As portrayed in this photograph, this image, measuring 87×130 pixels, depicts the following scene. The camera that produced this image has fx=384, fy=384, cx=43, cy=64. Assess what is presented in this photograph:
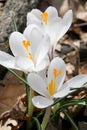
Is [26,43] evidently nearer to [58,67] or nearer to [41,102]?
[58,67]

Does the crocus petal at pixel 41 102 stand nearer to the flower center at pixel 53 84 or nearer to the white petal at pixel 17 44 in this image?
the flower center at pixel 53 84

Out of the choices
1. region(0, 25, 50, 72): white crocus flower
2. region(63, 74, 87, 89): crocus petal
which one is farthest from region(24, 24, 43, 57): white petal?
region(63, 74, 87, 89): crocus petal

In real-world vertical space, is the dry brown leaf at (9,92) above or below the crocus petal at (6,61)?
below

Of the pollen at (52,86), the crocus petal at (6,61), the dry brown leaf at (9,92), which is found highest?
the crocus petal at (6,61)

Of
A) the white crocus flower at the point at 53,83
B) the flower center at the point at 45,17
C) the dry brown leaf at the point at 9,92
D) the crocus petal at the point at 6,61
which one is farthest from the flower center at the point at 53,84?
the dry brown leaf at the point at 9,92

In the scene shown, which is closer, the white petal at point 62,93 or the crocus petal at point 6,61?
the white petal at point 62,93

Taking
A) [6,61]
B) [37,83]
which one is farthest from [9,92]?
[37,83]


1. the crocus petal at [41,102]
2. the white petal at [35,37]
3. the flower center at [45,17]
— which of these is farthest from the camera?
the flower center at [45,17]
